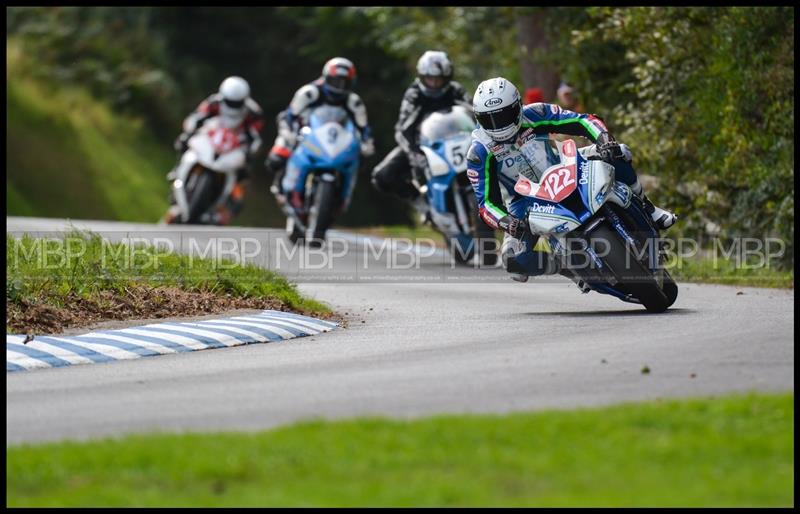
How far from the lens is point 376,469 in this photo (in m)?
7.00

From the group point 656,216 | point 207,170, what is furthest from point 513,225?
point 207,170

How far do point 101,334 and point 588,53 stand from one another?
14.2m

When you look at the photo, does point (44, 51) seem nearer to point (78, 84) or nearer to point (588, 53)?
point (78, 84)

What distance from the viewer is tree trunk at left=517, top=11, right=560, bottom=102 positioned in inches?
1115

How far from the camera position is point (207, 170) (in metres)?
28.0

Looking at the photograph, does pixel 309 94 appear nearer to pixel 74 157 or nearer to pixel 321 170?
pixel 321 170

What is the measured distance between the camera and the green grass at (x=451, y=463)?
21.2 feet

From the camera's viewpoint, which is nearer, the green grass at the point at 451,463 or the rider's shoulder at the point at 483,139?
the green grass at the point at 451,463

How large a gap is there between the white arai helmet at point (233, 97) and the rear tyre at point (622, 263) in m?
14.9

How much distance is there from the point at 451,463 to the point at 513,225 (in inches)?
255

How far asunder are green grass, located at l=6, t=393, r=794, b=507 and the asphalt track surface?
709 millimetres

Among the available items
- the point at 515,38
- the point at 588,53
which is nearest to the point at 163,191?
the point at 515,38

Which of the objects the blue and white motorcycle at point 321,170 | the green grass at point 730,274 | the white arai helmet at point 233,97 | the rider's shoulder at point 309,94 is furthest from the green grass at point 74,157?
the green grass at point 730,274

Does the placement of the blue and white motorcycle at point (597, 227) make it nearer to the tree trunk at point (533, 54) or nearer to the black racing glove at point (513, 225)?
the black racing glove at point (513, 225)
